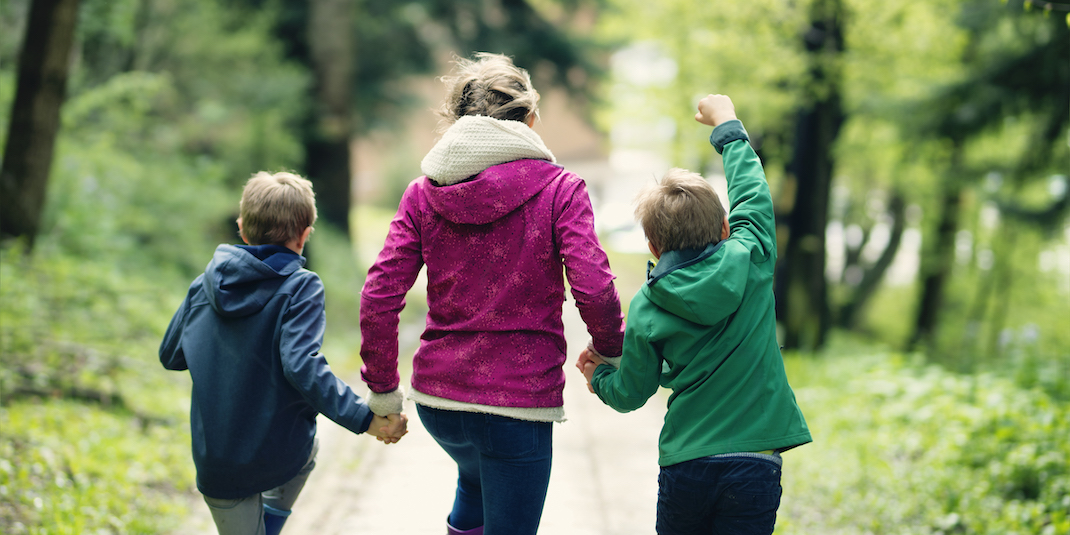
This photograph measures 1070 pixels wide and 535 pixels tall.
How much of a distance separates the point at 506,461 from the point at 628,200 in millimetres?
9600

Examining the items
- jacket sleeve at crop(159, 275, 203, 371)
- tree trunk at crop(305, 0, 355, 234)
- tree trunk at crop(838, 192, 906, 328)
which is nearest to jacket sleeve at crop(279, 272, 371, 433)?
jacket sleeve at crop(159, 275, 203, 371)

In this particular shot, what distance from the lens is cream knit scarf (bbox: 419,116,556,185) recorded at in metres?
2.49

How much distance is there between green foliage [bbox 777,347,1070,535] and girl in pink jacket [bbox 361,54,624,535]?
2.44 metres

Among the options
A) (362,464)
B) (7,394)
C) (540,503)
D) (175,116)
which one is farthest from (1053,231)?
(175,116)

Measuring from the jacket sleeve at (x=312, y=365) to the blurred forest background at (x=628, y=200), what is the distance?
1857 mm

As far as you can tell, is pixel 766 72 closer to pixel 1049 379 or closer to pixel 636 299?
pixel 1049 379

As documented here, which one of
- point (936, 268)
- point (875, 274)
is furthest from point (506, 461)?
point (875, 274)

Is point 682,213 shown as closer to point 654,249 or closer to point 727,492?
point 654,249

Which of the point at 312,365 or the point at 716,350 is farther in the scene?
the point at 312,365

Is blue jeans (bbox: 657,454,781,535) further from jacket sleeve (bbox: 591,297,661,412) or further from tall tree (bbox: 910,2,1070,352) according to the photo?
tall tree (bbox: 910,2,1070,352)

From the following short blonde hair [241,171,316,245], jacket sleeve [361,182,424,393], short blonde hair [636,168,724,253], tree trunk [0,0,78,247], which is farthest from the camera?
tree trunk [0,0,78,247]

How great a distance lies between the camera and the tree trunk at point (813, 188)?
997 centimetres

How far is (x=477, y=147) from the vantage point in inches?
97.8

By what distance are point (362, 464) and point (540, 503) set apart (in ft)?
9.97
